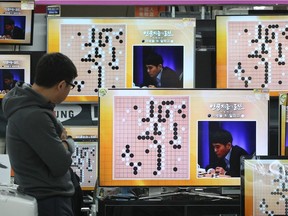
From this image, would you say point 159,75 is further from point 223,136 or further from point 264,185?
point 264,185

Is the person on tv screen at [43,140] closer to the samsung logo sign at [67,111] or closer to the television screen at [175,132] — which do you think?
the television screen at [175,132]

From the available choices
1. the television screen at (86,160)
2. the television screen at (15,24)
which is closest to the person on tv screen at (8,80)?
the television screen at (15,24)

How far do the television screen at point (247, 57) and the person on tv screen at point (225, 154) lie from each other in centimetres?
67

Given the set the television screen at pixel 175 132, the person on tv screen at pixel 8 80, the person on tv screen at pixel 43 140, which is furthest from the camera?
the person on tv screen at pixel 8 80

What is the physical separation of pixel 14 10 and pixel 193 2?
4.01 ft

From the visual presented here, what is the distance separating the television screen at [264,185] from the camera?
2535 mm

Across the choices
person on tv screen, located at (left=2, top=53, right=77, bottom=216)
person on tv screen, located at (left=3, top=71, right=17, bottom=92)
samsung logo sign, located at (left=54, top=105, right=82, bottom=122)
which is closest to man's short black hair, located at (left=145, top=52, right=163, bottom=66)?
samsung logo sign, located at (left=54, top=105, right=82, bottom=122)

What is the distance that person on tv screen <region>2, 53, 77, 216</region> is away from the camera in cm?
234

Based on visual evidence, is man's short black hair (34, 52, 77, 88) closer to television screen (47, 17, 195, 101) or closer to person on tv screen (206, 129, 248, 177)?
person on tv screen (206, 129, 248, 177)

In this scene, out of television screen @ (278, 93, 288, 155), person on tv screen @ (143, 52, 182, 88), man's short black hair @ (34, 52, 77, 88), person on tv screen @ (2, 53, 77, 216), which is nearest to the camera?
person on tv screen @ (2, 53, 77, 216)

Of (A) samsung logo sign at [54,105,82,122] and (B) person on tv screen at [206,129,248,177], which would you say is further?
(A) samsung logo sign at [54,105,82,122]

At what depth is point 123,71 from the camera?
3635 mm
